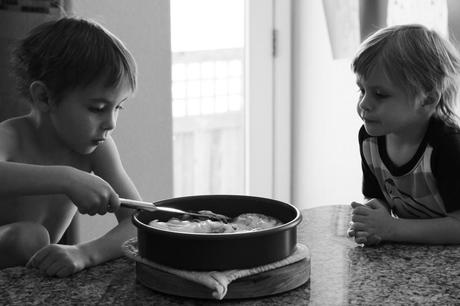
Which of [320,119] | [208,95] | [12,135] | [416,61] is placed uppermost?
[416,61]

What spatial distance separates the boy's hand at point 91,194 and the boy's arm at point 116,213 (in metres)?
0.08

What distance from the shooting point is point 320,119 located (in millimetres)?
3256

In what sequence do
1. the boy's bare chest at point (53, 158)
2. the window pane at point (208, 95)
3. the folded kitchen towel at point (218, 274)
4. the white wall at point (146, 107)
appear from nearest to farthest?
1. the folded kitchen towel at point (218, 274)
2. the boy's bare chest at point (53, 158)
3. the white wall at point (146, 107)
4. the window pane at point (208, 95)

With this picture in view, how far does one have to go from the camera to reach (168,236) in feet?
3.22

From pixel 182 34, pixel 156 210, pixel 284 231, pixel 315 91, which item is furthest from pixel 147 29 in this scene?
pixel 284 231

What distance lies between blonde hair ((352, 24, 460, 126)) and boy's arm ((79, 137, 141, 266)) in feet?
1.81

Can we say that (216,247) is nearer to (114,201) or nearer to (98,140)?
(114,201)

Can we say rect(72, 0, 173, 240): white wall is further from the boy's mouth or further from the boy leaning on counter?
the boy leaning on counter

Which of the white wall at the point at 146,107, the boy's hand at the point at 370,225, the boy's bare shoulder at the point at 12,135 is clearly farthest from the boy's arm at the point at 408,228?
the white wall at the point at 146,107

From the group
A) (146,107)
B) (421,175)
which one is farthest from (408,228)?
(146,107)

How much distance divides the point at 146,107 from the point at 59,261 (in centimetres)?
135

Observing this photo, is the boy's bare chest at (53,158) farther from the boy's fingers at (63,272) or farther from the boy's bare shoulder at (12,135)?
the boy's fingers at (63,272)

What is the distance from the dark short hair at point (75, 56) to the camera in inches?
53.9

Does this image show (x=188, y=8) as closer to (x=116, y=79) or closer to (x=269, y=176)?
(x=269, y=176)
